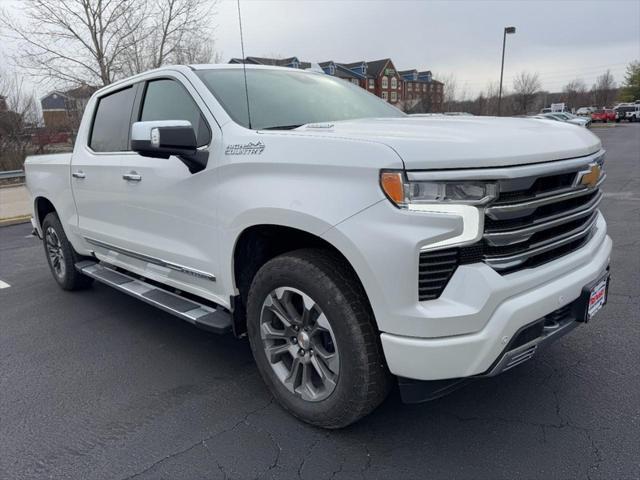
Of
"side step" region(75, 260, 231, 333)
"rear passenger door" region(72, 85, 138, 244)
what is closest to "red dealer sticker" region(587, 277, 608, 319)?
"side step" region(75, 260, 231, 333)

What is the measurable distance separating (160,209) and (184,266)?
0.42 metres

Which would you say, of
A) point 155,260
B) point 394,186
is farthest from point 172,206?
point 394,186

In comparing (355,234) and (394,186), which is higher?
(394,186)

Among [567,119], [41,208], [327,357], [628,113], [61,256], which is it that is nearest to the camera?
[327,357]

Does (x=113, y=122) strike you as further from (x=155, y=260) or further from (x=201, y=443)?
(x=201, y=443)

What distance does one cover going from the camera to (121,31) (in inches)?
802

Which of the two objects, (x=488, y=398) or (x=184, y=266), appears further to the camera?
(x=184, y=266)

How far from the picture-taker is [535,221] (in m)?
2.16

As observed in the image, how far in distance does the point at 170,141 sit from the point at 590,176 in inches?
84.2

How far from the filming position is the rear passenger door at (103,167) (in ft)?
12.4

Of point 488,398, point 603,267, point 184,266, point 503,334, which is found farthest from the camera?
point 184,266

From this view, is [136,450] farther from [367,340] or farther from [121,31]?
[121,31]

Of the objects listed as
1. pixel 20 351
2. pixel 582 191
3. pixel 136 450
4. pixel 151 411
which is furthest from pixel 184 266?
pixel 582 191

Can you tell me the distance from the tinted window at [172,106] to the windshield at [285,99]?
0.56 feet
